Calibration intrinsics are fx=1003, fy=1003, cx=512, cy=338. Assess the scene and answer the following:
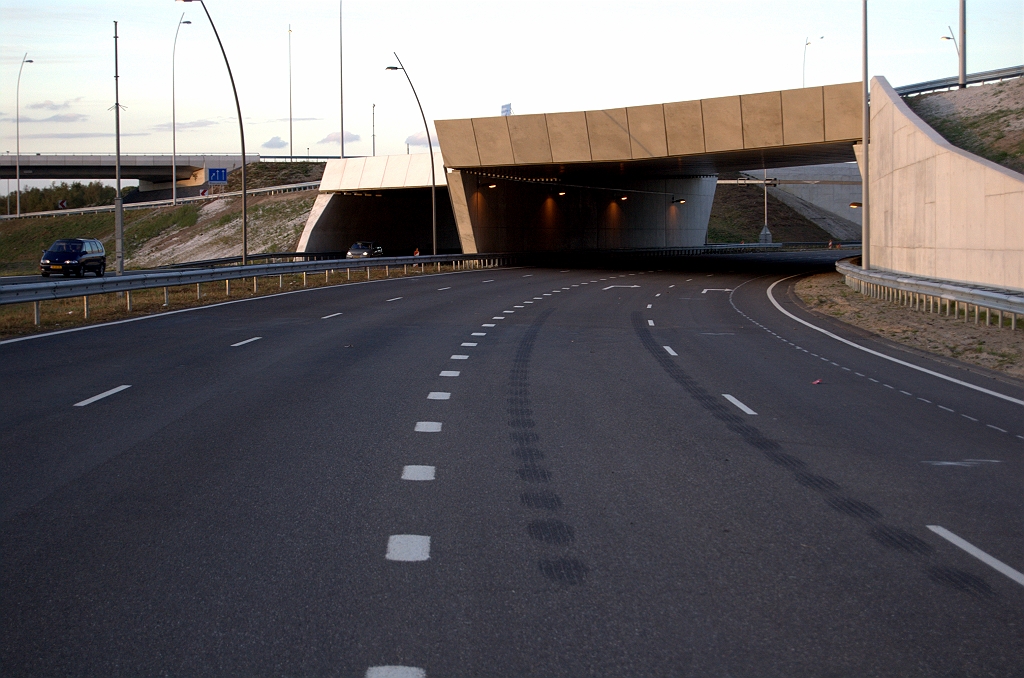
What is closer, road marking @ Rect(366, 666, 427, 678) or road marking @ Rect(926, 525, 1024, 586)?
road marking @ Rect(366, 666, 427, 678)

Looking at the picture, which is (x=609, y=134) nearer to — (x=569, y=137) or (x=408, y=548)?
(x=569, y=137)

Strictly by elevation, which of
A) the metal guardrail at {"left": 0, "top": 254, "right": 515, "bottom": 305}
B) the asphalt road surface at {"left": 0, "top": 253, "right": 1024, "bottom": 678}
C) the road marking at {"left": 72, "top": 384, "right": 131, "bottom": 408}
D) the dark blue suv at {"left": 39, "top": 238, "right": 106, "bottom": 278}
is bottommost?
the asphalt road surface at {"left": 0, "top": 253, "right": 1024, "bottom": 678}

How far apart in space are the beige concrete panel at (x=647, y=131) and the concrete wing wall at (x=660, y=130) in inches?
1.8

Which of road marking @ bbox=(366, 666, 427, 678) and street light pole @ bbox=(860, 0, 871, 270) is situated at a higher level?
street light pole @ bbox=(860, 0, 871, 270)

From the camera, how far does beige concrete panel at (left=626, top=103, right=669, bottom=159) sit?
46250 mm

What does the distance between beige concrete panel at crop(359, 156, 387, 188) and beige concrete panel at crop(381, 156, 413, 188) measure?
0.40 m

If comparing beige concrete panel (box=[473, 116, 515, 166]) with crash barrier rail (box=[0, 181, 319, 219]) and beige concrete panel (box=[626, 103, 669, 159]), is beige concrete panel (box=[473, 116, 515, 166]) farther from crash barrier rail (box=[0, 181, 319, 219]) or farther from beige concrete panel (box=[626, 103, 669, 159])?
crash barrier rail (box=[0, 181, 319, 219])

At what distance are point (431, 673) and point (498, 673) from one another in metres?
0.30

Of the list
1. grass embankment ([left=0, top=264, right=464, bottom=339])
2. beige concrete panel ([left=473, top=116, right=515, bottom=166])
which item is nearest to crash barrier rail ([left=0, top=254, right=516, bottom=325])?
grass embankment ([left=0, top=264, right=464, bottom=339])

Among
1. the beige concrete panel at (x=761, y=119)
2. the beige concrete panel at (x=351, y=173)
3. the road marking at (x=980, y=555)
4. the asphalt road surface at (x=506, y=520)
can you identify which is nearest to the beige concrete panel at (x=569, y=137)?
the beige concrete panel at (x=761, y=119)

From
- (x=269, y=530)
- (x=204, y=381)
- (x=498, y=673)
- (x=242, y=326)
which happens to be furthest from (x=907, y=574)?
(x=242, y=326)

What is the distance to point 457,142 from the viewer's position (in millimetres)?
53812

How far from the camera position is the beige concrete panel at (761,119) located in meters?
42.9

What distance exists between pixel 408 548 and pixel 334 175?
6296 centimetres
